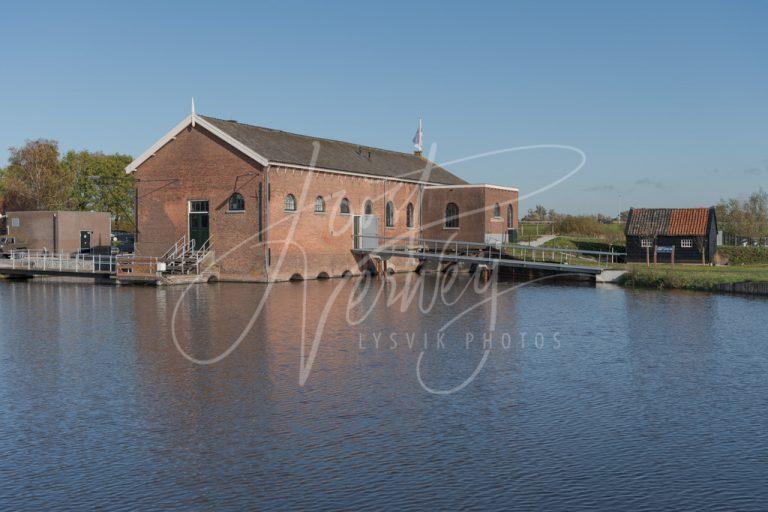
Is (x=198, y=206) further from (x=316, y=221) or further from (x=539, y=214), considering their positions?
(x=539, y=214)

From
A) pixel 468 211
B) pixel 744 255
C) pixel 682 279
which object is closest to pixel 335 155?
pixel 468 211

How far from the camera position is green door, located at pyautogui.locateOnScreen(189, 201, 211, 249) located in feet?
121

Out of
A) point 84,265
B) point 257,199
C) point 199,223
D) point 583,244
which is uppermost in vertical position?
point 257,199

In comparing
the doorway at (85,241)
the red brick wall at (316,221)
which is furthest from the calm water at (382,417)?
the doorway at (85,241)

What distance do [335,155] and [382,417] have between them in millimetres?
31995

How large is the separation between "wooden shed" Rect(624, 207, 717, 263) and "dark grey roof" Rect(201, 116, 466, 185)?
12.9 m

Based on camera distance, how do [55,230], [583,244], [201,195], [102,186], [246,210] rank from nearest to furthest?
[246,210]
[201,195]
[55,230]
[583,244]
[102,186]

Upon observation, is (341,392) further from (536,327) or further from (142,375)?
(536,327)

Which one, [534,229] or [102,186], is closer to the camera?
[534,229]

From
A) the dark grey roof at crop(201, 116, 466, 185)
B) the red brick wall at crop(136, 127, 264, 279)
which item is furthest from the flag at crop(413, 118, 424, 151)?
the red brick wall at crop(136, 127, 264, 279)

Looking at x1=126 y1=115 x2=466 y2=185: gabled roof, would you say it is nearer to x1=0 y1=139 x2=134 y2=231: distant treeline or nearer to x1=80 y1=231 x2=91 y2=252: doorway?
x1=80 y1=231 x2=91 y2=252: doorway

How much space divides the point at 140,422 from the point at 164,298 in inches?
705

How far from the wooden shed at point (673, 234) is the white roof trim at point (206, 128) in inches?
983

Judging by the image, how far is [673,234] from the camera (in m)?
46.9
